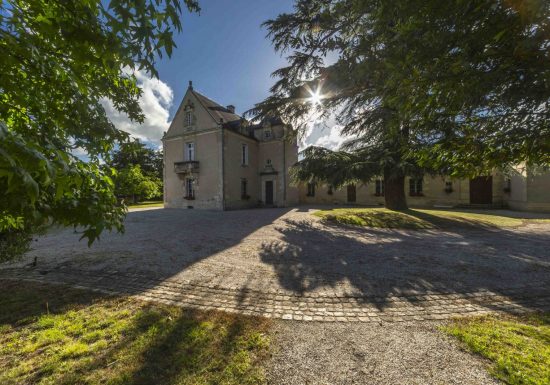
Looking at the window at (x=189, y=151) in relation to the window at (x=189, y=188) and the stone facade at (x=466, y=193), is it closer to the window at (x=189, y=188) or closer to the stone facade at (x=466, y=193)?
the window at (x=189, y=188)

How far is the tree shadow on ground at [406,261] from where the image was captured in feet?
14.4

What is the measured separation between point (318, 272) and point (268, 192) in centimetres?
1958

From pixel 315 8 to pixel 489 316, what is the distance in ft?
36.1

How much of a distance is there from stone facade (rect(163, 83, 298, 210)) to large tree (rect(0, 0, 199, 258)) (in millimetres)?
17480

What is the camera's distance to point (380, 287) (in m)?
4.31

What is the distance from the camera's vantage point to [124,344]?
2654 millimetres

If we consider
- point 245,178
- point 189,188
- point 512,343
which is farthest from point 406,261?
point 189,188

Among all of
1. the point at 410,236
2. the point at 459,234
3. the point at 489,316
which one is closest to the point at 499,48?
the point at 489,316

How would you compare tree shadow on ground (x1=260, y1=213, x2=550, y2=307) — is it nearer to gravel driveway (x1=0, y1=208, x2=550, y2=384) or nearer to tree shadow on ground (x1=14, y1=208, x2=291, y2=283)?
gravel driveway (x1=0, y1=208, x2=550, y2=384)

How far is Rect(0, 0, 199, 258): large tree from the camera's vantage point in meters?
1.60

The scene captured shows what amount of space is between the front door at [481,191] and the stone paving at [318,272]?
52.7 ft

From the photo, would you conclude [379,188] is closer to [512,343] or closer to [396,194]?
[396,194]

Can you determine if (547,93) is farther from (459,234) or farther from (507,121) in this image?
(459,234)

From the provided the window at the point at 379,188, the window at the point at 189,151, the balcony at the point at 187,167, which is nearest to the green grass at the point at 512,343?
the balcony at the point at 187,167
